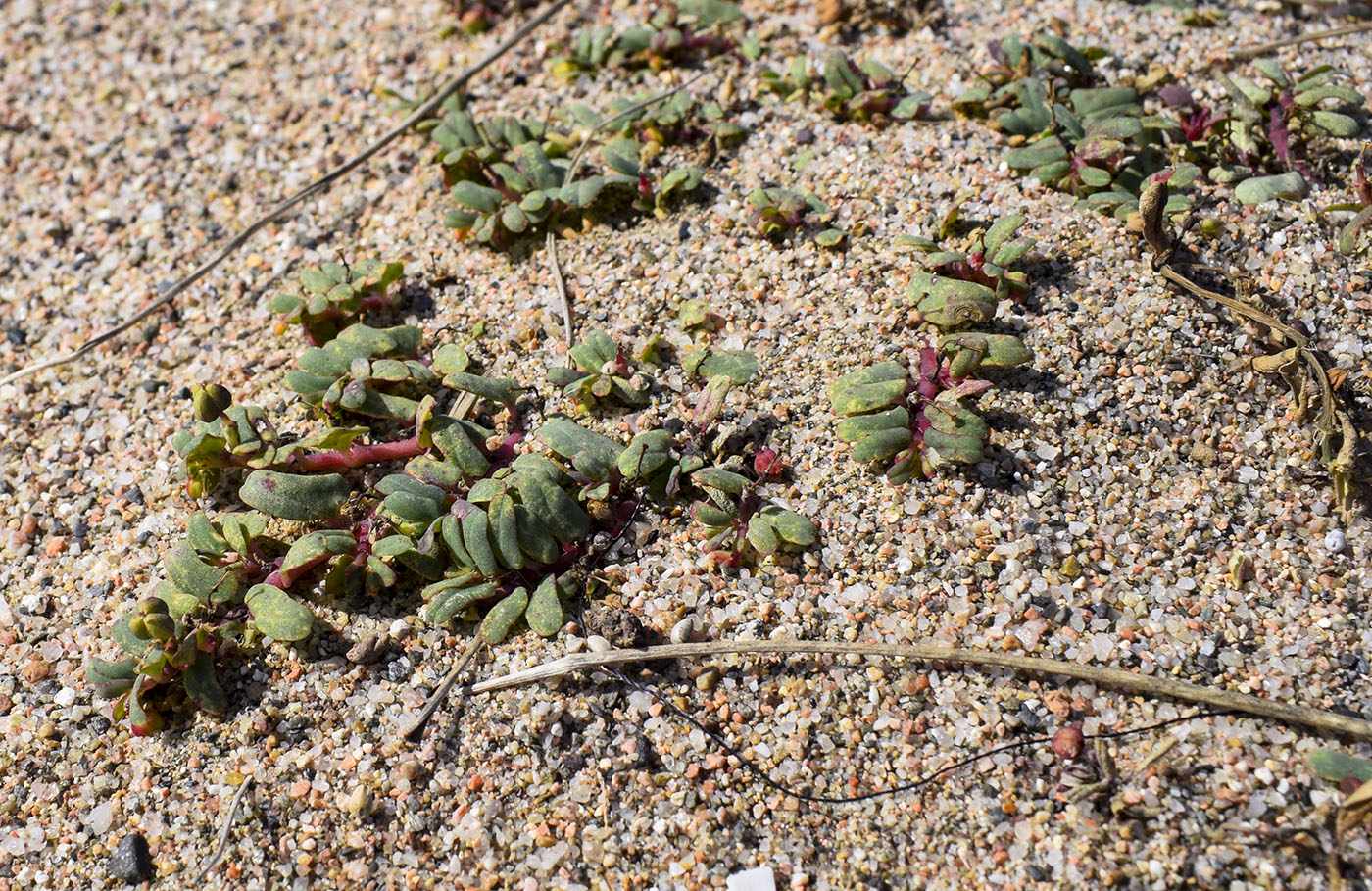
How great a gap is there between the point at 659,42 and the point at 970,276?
1.49 metres

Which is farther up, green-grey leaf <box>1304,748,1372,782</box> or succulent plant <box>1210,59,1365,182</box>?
succulent plant <box>1210,59,1365,182</box>

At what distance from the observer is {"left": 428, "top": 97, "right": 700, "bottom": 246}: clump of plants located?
3.14 metres

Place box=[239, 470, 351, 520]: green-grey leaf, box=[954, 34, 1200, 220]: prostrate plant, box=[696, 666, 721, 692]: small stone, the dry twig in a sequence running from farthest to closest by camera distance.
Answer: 1. box=[954, 34, 1200, 220]: prostrate plant
2. box=[239, 470, 351, 520]: green-grey leaf
3. box=[696, 666, 721, 692]: small stone
4. the dry twig

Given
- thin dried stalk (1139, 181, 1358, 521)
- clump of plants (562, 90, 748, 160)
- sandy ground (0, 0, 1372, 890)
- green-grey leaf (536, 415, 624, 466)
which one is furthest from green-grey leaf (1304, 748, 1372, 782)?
clump of plants (562, 90, 748, 160)

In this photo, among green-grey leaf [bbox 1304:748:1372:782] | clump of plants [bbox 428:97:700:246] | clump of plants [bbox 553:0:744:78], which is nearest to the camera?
green-grey leaf [bbox 1304:748:1372:782]

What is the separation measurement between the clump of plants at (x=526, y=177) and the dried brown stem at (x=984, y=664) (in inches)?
55.6

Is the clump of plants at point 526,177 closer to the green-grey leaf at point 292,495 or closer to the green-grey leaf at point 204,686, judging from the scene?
the green-grey leaf at point 292,495

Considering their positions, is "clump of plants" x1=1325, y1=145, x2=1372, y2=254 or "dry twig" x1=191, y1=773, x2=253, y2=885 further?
"clump of plants" x1=1325, y1=145, x2=1372, y2=254

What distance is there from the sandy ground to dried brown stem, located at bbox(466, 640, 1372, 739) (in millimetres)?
39

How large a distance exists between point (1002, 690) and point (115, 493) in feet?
7.64

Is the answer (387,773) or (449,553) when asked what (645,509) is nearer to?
(449,553)

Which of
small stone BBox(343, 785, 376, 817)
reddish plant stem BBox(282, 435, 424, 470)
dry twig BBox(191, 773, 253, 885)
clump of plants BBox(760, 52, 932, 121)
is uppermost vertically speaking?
clump of plants BBox(760, 52, 932, 121)

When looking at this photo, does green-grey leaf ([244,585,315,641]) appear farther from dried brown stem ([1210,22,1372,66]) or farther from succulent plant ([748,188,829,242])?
dried brown stem ([1210,22,1372,66])

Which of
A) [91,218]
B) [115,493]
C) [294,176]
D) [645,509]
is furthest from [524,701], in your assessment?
[91,218]
